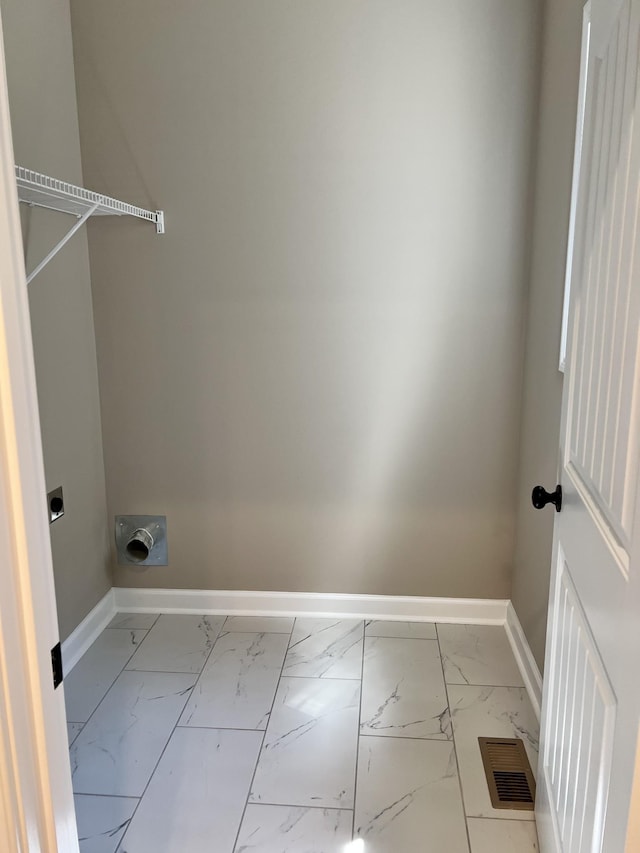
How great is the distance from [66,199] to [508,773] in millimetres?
2036

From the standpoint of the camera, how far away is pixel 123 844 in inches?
64.8

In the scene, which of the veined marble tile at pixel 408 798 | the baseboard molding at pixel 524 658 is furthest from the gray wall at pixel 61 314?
the baseboard molding at pixel 524 658

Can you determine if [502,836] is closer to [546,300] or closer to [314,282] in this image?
[546,300]

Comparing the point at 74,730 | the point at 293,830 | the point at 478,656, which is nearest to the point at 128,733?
the point at 74,730

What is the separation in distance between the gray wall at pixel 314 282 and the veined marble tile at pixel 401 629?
5.1 inches

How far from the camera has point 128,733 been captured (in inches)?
80.7

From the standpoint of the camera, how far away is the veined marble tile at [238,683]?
2109mm

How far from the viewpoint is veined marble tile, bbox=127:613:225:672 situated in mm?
2398

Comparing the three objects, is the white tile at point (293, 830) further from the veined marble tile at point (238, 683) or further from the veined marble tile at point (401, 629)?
the veined marble tile at point (401, 629)

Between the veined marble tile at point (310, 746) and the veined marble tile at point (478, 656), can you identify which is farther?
the veined marble tile at point (478, 656)

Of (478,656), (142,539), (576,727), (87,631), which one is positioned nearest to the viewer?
(576,727)

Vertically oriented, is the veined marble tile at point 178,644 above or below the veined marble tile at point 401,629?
below

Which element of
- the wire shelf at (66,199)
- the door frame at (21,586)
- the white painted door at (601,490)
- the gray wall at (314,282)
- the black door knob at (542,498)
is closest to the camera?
the door frame at (21,586)

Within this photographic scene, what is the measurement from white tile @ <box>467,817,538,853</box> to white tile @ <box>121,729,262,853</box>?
1.96 feet
